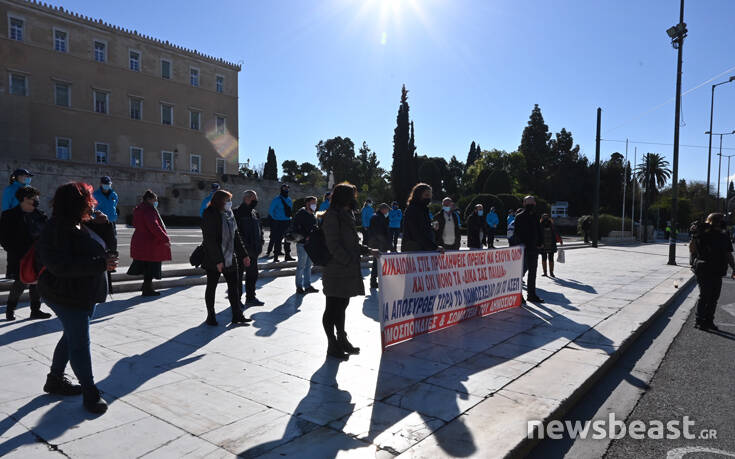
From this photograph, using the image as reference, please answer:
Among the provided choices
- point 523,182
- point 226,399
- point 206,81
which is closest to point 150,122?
point 206,81

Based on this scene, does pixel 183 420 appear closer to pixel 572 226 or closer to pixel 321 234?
pixel 321 234

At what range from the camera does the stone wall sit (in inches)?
1135

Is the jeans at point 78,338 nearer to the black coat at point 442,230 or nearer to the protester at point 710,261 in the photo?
the black coat at point 442,230

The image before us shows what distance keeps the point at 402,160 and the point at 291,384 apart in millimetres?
53964

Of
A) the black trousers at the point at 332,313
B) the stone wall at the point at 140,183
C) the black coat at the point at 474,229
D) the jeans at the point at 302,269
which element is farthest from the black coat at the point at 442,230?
the stone wall at the point at 140,183

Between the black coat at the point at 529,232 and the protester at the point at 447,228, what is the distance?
1384 mm

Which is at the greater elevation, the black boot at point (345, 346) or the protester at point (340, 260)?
the protester at point (340, 260)

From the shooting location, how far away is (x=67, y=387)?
367 centimetres

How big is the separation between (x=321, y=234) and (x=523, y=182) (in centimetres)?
6812

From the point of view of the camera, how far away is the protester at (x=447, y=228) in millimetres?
9266

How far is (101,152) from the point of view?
125 ft

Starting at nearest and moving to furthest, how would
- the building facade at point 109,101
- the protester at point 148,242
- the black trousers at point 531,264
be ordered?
the protester at point 148,242
the black trousers at point 531,264
the building facade at point 109,101

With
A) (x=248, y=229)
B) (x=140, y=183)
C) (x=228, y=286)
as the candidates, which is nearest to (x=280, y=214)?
(x=248, y=229)

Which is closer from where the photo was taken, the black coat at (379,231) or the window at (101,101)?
the black coat at (379,231)
